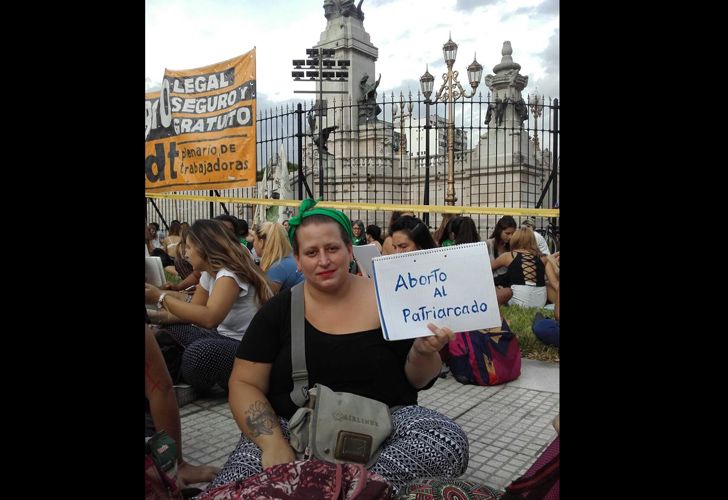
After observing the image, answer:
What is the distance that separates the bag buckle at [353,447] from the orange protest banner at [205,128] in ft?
16.0

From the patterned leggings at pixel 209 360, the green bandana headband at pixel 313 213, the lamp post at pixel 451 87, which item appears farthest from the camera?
the lamp post at pixel 451 87

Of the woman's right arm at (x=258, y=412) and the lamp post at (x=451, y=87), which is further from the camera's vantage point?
the lamp post at (x=451, y=87)

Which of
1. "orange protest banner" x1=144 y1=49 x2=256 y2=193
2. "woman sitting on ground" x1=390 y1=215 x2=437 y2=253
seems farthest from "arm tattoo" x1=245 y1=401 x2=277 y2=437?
"orange protest banner" x1=144 y1=49 x2=256 y2=193

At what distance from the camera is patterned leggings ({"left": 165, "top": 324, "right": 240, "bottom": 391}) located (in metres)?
4.17

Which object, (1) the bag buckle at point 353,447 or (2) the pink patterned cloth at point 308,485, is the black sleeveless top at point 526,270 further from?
(2) the pink patterned cloth at point 308,485

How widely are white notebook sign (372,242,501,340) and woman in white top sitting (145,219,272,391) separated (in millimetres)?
2021

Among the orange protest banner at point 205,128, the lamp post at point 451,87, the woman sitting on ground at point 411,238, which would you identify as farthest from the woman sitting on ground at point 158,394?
the lamp post at point 451,87

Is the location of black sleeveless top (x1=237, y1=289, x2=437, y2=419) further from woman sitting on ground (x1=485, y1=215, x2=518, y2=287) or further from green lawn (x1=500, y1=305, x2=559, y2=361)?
woman sitting on ground (x1=485, y1=215, x2=518, y2=287)

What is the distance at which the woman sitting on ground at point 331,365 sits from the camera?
230cm

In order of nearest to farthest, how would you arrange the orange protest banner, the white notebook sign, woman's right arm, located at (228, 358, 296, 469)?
the white notebook sign → woman's right arm, located at (228, 358, 296, 469) → the orange protest banner
